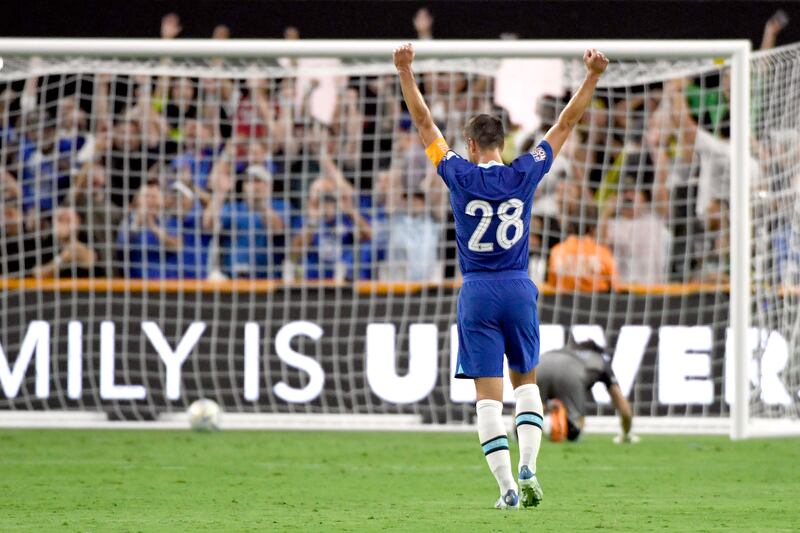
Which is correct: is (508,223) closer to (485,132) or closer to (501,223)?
(501,223)

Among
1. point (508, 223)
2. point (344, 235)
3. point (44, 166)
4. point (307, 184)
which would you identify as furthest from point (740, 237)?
point (44, 166)

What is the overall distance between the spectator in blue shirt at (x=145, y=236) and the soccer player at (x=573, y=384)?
161 inches

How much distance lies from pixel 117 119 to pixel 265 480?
626cm

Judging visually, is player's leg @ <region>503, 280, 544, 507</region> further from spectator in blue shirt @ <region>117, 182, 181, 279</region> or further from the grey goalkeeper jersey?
spectator in blue shirt @ <region>117, 182, 181, 279</region>

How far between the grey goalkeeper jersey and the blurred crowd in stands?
2.25 m

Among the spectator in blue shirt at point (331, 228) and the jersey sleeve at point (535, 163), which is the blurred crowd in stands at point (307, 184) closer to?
the spectator in blue shirt at point (331, 228)

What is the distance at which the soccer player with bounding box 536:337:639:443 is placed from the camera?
11492 millimetres

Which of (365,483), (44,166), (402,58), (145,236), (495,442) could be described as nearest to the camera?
(495,442)

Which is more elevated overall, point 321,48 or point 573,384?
point 321,48

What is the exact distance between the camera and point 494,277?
7133 millimetres

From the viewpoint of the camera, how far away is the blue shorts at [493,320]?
23.3ft

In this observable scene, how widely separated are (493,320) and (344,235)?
722 cm

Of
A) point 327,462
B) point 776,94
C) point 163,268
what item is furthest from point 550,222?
point 327,462

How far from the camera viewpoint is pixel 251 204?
14125mm
